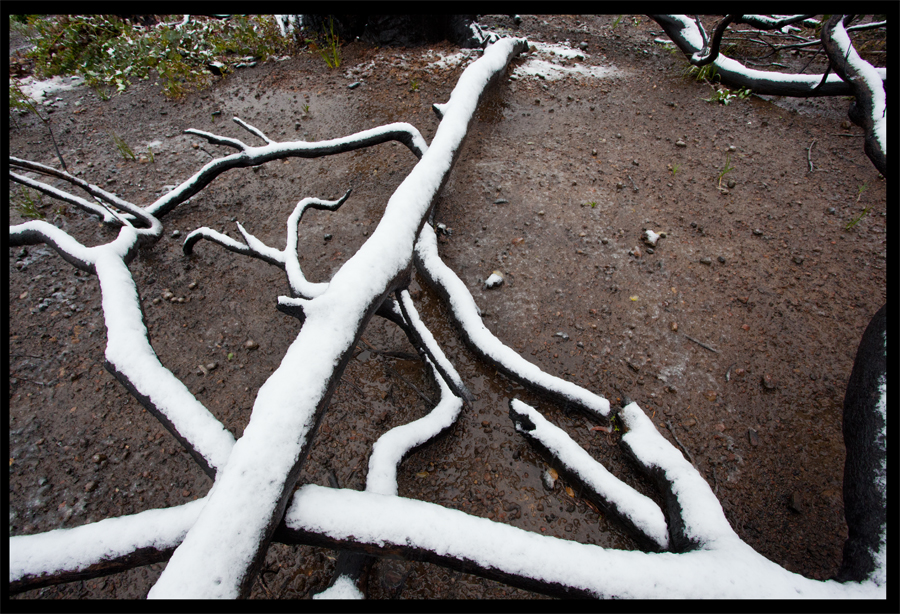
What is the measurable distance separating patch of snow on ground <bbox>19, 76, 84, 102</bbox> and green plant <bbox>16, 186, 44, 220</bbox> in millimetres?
2104

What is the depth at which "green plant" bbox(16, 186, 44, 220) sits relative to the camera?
271cm

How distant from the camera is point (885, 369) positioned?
3.80ft

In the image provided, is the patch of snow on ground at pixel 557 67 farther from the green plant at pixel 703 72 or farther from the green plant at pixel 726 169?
the green plant at pixel 726 169

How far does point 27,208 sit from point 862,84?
5.26 metres

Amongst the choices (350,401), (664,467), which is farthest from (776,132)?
(350,401)

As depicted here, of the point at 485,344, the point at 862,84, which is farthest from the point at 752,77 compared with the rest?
the point at 485,344

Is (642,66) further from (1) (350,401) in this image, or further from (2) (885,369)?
(1) (350,401)

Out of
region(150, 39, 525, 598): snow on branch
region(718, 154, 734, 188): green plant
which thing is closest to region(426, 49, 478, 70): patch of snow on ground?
region(718, 154, 734, 188): green plant

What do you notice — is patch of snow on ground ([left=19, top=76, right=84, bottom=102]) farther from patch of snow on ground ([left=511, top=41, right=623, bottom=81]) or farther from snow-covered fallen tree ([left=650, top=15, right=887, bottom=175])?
snow-covered fallen tree ([left=650, top=15, right=887, bottom=175])

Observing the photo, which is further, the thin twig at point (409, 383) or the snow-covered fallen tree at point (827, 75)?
the snow-covered fallen tree at point (827, 75)

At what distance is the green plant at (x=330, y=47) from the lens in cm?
423

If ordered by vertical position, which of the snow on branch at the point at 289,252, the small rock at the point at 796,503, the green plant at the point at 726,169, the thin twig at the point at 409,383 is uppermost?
the snow on branch at the point at 289,252

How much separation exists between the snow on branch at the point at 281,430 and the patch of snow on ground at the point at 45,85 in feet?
16.1

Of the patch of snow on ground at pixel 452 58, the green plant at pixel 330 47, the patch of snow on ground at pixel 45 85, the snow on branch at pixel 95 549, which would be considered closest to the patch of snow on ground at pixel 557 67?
the patch of snow on ground at pixel 452 58
